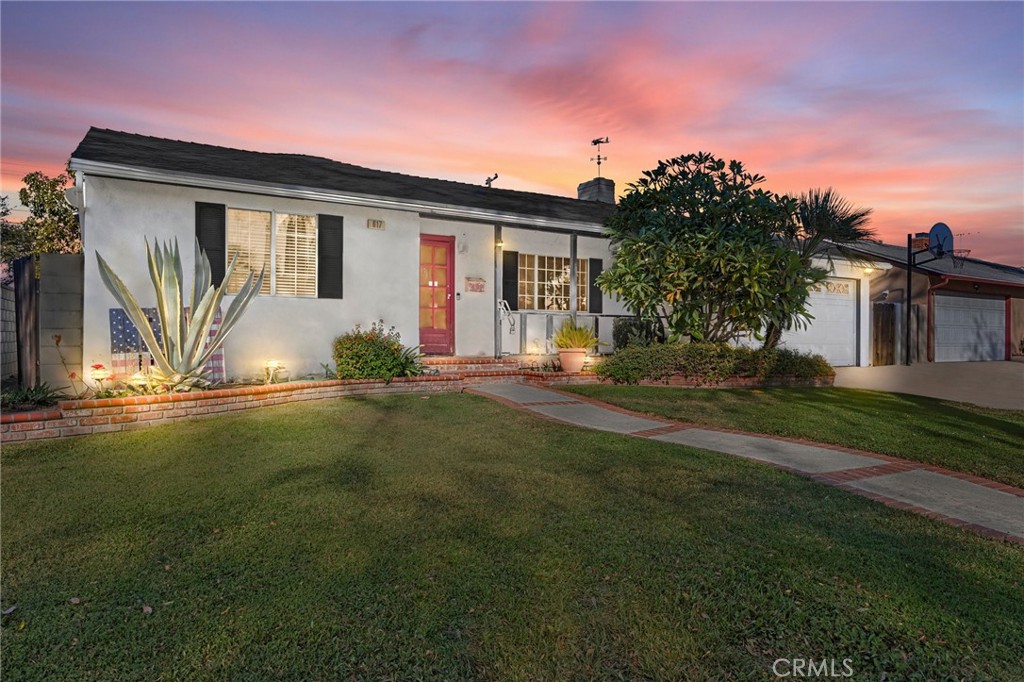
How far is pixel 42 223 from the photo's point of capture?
15.9 m

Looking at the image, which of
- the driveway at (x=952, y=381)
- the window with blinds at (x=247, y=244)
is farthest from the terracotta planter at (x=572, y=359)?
the driveway at (x=952, y=381)

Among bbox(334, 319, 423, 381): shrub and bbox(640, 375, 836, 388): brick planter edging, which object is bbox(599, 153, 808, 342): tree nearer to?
bbox(640, 375, 836, 388): brick planter edging

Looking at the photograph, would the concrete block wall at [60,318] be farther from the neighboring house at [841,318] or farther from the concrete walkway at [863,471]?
the neighboring house at [841,318]

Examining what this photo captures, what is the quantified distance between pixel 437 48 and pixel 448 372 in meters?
5.75

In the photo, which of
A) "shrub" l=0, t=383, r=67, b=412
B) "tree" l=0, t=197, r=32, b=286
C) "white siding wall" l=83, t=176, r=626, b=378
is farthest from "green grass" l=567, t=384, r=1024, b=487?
"tree" l=0, t=197, r=32, b=286

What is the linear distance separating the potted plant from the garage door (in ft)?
48.5

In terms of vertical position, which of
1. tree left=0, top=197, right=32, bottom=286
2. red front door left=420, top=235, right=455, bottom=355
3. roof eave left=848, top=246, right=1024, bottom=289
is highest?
tree left=0, top=197, right=32, bottom=286

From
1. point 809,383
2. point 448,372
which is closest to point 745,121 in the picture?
point 809,383

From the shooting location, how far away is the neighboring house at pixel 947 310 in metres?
17.8

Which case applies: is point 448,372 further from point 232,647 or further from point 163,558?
point 232,647

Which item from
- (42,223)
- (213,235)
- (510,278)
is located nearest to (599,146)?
(510,278)

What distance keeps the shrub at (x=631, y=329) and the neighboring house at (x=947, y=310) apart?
8.98 meters

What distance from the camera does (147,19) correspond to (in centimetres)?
873

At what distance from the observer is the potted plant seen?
11.0 meters
